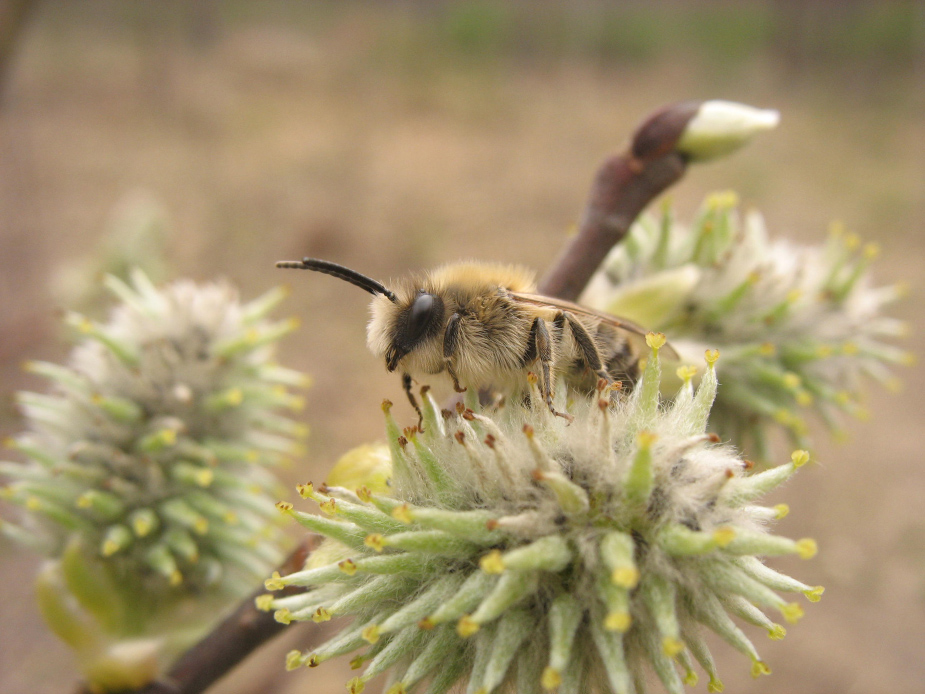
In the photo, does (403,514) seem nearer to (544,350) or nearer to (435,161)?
(544,350)

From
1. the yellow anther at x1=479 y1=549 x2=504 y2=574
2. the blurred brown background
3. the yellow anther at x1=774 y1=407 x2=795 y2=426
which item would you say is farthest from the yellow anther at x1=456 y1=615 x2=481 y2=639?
the blurred brown background

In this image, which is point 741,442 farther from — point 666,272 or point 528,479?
point 528,479

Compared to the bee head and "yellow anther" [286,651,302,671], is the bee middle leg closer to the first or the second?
the bee head

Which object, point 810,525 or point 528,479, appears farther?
point 810,525

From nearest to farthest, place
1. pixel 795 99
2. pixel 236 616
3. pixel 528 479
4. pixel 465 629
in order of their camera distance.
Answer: pixel 465 629 < pixel 528 479 < pixel 236 616 < pixel 795 99

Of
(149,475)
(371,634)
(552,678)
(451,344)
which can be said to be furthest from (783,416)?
(149,475)

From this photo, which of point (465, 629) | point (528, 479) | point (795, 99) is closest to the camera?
point (465, 629)

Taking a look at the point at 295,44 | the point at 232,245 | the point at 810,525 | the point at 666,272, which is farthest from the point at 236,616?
the point at 295,44
